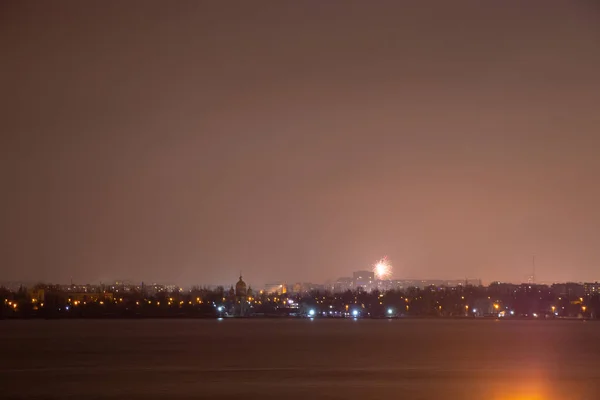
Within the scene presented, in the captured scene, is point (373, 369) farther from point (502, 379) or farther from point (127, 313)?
point (127, 313)

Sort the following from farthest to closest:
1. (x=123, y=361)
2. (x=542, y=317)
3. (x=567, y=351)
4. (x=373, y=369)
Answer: (x=542, y=317) < (x=567, y=351) < (x=123, y=361) < (x=373, y=369)

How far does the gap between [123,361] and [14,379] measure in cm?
1199

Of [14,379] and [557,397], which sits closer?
[557,397]

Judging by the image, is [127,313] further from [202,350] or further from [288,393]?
[288,393]

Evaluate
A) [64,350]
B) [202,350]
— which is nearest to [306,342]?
[202,350]

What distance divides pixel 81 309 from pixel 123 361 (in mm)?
142642

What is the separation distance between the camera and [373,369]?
49.6 m

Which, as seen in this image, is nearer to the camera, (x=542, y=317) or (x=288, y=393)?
(x=288, y=393)

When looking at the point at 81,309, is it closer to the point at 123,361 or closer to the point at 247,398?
the point at 123,361

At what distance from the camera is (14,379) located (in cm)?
4459

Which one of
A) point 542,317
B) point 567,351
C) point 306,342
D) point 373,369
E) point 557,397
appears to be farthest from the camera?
point 542,317

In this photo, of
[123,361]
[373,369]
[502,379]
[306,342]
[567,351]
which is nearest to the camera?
[502,379]

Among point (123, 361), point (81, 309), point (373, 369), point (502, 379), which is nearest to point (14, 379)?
point (123, 361)

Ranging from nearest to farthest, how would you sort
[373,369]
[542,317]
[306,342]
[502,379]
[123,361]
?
[502,379] < [373,369] < [123,361] < [306,342] < [542,317]
